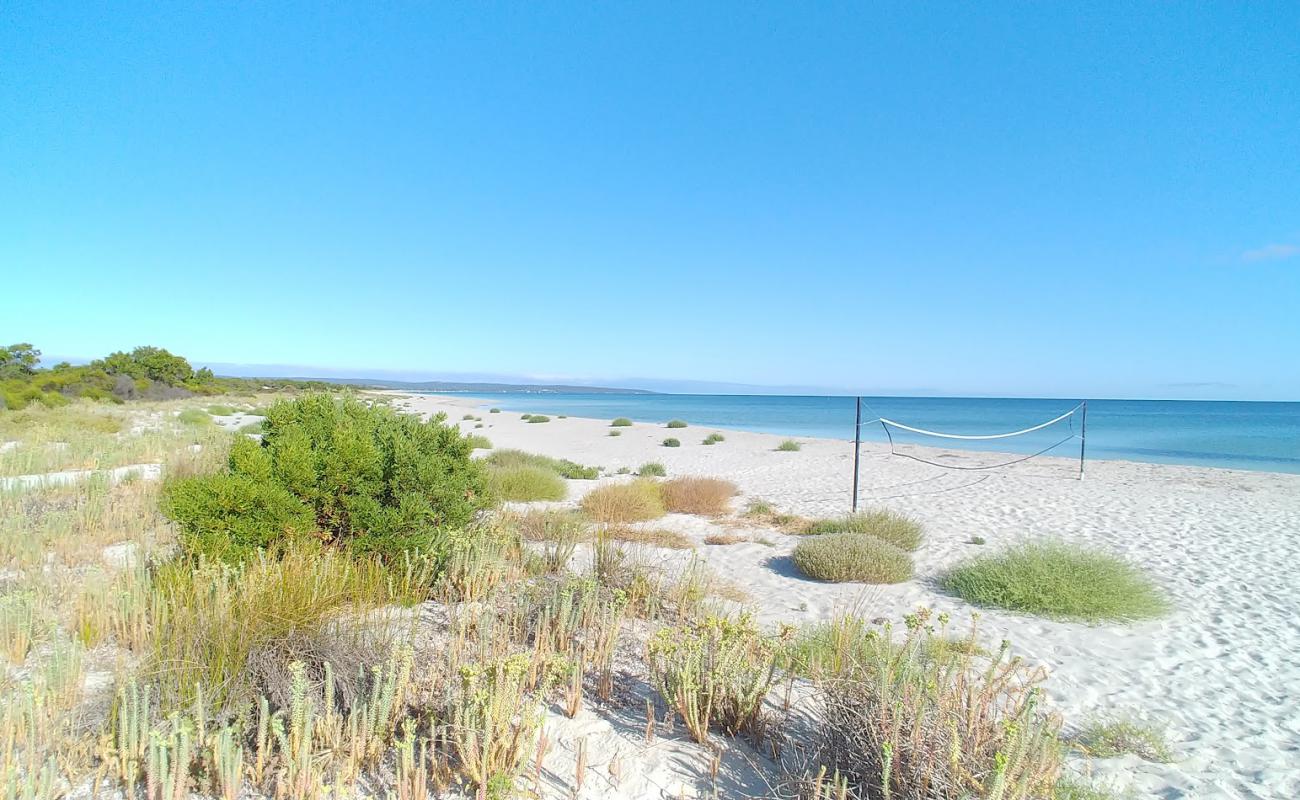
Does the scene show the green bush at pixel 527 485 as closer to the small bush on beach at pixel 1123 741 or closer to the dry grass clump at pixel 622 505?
the dry grass clump at pixel 622 505

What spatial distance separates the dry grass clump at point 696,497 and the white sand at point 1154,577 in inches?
28.8

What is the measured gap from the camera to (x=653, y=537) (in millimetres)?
8289

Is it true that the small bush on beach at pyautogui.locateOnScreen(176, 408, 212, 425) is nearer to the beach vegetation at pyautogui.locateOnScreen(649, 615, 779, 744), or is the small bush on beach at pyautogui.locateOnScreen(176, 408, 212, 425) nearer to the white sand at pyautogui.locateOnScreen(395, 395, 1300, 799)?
the white sand at pyautogui.locateOnScreen(395, 395, 1300, 799)

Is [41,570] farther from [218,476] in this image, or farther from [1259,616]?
[1259,616]

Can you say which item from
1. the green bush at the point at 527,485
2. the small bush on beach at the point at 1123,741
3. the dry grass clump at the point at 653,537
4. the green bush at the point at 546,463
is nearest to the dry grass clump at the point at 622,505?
the dry grass clump at the point at 653,537

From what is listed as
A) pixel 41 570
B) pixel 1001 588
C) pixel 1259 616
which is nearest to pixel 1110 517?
pixel 1259 616

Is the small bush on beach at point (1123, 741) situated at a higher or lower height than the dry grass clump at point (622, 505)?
higher

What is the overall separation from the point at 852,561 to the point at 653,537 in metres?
2.70

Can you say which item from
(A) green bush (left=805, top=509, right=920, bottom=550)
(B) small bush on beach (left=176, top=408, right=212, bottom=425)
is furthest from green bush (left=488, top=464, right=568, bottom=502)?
(B) small bush on beach (left=176, top=408, right=212, bottom=425)

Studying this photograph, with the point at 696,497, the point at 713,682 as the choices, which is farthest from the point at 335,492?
the point at 696,497

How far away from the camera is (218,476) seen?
15.4ft

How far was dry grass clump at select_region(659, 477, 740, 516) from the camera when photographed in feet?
35.0

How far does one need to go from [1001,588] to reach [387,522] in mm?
5727

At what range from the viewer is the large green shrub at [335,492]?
14.6 feet
